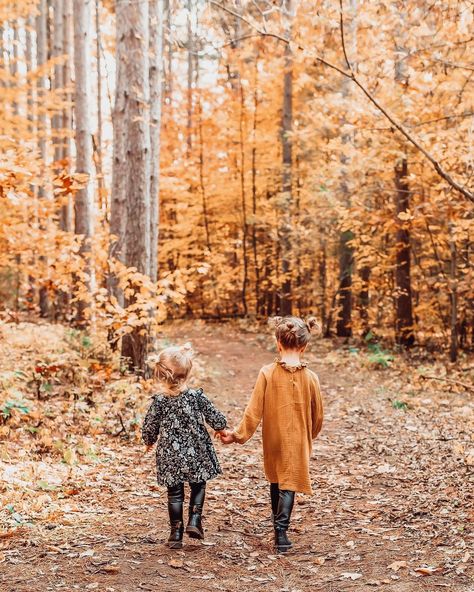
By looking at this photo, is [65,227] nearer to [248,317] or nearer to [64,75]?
[64,75]

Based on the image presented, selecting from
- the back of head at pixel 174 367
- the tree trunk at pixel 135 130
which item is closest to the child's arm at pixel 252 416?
the back of head at pixel 174 367

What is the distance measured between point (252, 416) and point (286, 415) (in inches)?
9.4

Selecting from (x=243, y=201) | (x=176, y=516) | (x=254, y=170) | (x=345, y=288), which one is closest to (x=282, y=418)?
(x=176, y=516)

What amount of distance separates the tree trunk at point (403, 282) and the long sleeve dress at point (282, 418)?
32.3 ft

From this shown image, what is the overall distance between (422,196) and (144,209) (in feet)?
22.3

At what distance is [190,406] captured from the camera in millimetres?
4320

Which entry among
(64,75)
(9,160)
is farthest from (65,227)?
(9,160)

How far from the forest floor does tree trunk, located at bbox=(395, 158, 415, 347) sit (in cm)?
421

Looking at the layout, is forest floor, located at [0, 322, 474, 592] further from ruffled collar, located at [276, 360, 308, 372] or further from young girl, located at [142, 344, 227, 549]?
ruffled collar, located at [276, 360, 308, 372]

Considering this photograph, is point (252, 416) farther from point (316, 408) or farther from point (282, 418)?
point (316, 408)

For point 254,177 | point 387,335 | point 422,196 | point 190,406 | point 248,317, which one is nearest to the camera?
point 190,406

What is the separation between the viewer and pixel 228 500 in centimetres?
552

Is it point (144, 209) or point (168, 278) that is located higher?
point (144, 209)

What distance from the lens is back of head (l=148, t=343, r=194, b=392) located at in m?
4.22
